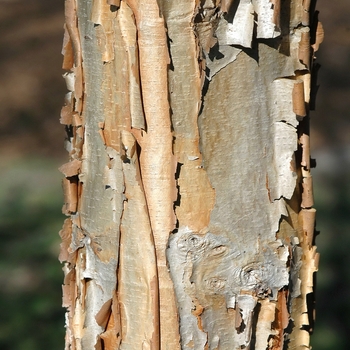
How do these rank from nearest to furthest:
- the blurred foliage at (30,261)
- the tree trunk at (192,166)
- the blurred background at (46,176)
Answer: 1. the tree trunk at (192,166)
2. the blurred foliage at (30,261)
3. the blurred background at (46,176)

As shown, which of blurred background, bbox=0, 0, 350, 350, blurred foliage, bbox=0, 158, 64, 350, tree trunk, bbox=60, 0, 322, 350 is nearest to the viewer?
tree trunk, bbox=60, 0, 322, 350

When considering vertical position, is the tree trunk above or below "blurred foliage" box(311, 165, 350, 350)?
below

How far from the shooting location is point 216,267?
1028mm

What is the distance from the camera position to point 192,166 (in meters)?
1.00

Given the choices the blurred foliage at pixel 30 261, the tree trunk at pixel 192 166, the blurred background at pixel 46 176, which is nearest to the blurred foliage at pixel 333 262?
the blurred background at pixel 46 176

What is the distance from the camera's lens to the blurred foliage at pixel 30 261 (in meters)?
3.05

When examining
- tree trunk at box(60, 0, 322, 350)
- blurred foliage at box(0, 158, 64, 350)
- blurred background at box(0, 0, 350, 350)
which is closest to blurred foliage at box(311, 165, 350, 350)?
blurred background at box(0, 0, 350, 350)

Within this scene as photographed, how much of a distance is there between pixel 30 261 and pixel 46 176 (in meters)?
1.54

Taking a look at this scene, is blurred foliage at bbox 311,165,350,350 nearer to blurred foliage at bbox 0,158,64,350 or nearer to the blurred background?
the blurred background

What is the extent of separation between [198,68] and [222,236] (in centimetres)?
26

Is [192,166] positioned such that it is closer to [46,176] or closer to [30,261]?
[30,261]

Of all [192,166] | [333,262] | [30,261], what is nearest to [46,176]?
[30,261]

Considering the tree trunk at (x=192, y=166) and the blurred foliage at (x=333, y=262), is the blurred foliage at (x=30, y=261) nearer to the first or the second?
the blurred foliage at (x=333, y=262)

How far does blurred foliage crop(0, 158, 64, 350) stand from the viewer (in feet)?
10.0
